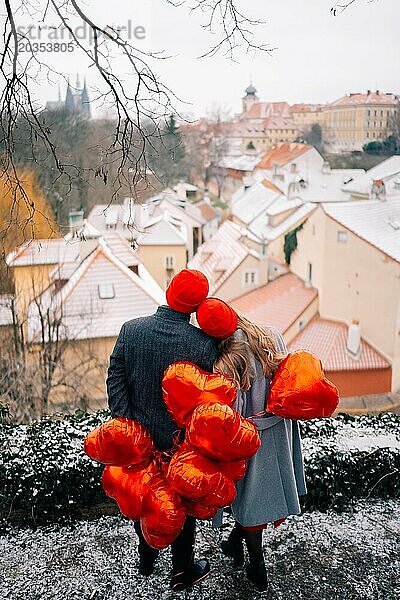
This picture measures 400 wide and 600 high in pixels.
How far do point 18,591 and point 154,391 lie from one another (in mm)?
1080

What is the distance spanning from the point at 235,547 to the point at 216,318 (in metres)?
1.12

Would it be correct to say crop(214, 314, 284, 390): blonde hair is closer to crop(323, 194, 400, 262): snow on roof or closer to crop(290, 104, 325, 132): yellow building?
crop(323, 194, 400, 262): snow on roof

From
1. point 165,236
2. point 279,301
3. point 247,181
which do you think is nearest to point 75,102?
point 279,301

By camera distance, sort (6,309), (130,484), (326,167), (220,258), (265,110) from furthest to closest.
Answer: (265,110)
(326,167)
(220,258)
(6,309)
(130,484)

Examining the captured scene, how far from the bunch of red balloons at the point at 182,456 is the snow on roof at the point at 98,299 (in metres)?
7.81

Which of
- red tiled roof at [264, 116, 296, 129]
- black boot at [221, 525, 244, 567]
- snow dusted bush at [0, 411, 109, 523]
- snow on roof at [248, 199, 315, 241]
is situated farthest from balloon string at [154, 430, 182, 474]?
red tiled roof at [264, 116, 296, 129]

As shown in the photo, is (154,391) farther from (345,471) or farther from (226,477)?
(345,471)

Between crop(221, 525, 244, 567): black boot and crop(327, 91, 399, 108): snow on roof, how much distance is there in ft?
27.3

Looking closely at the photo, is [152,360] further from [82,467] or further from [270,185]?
[270,185]

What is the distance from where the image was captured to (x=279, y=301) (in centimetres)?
1644

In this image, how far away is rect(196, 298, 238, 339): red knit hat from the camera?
1.96 metres

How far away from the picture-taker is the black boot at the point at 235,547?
2461mm

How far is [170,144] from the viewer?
2.97 metres

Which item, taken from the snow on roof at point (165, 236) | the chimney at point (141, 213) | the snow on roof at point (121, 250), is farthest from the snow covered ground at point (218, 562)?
the snow on roof at point (165, 236)
